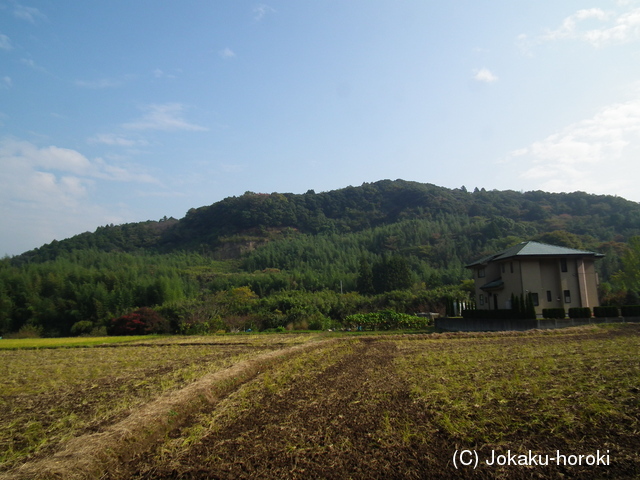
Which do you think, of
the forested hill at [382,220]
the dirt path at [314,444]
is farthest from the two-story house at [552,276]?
the forested hill at [382,220]

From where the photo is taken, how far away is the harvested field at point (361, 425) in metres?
3.69

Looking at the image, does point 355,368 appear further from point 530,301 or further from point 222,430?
point 530,301

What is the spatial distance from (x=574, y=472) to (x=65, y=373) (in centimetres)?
1100

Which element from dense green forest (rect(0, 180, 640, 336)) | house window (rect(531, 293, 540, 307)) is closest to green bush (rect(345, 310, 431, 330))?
dense green forest (rect(0, 180, 640, 336))

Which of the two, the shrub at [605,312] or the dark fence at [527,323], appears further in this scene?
the shrub at [605,312]

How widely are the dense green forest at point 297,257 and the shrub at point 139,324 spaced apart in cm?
38

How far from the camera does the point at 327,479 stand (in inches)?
135

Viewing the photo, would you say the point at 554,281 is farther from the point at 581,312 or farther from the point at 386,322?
the point at 386,322

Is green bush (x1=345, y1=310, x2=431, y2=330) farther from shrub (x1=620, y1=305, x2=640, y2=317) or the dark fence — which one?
shrub (x1=620, y1=305, x2=640, y2=317)

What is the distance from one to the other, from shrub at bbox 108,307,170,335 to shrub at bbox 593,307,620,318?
25.9m

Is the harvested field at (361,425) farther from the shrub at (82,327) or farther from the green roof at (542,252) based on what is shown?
the shrub at (82,327)

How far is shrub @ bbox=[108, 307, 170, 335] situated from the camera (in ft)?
88.1

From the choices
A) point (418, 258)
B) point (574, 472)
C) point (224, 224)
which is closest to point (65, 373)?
point (574, 472)

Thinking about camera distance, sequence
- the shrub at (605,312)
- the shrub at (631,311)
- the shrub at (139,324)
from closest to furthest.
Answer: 1. the shrub at (631,311)
2. the shrub at (605,312)
3. the shrub at (139,324)
